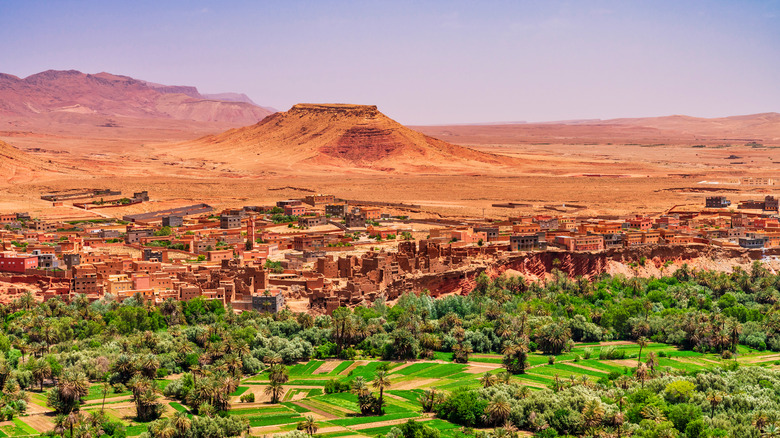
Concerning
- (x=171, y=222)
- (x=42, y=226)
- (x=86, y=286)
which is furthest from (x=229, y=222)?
(x=86, y=286)

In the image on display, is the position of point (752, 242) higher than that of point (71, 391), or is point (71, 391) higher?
point (752, 242)

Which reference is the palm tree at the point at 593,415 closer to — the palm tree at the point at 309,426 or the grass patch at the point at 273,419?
the palm tree at the point at 309,426

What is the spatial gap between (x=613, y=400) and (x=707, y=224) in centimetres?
4941

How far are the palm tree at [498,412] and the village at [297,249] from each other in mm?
19276

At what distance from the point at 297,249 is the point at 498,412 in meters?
37.7

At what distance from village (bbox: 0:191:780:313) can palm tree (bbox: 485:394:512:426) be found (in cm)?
1928

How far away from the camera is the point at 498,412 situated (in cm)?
4122

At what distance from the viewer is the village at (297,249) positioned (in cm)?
6038

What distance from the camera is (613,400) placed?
139ft

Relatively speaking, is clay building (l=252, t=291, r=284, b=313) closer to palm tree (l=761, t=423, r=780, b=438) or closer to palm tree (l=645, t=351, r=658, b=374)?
palm tree (l=645, t=351, r=658, b=374)

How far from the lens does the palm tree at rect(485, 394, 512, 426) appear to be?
135 feet

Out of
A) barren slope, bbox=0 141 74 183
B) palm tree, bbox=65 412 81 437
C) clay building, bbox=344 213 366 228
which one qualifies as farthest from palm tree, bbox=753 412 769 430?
barren slope, bbox=0 141 74 183

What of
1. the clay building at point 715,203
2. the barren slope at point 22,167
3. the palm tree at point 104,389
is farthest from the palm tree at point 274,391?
the barren slope at point 22,167

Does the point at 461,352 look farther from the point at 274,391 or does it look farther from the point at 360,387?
the point at 274,391
